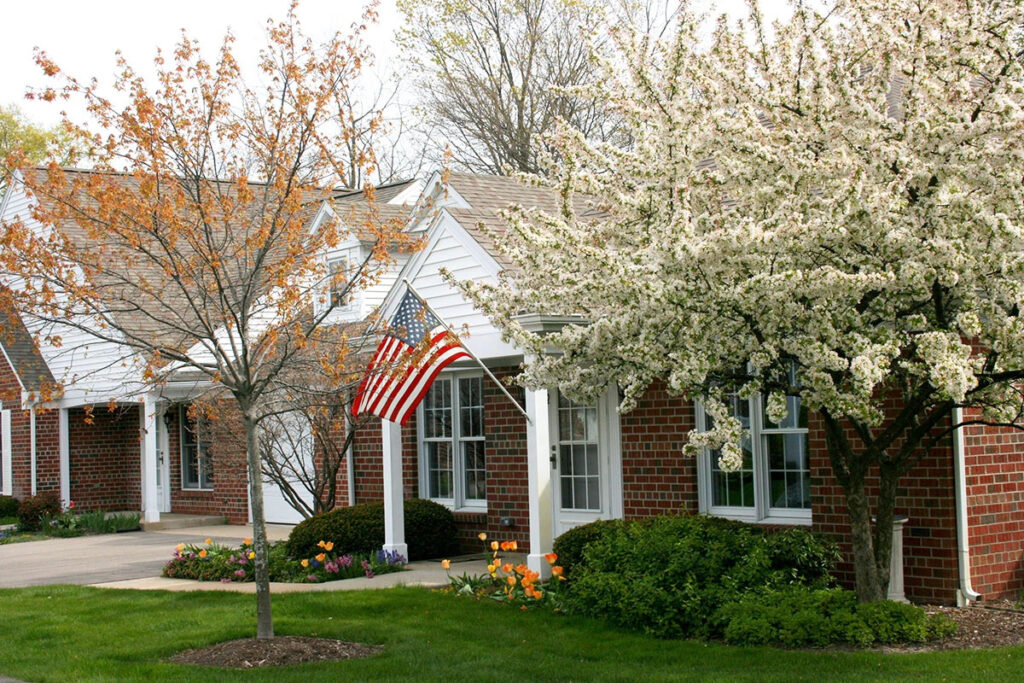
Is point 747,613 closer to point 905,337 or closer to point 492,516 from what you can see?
point 905,337

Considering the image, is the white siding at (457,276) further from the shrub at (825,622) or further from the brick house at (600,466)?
the shrub at (825,622)

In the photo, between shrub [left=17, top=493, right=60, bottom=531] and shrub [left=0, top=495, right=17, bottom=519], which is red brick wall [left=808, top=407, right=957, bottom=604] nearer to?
shrub [left=17, top=493, right=60, bottom=531]

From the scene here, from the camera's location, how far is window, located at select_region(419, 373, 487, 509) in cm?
1697

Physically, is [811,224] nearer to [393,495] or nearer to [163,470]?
[393,495]

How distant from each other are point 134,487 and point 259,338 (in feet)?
57.9

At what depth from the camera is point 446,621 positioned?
36.0ft

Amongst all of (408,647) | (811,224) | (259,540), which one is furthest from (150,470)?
(811,224)

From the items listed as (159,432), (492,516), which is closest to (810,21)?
(492,516)

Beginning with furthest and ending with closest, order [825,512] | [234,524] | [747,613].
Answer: [234,524] < [825,512] < [747,613]

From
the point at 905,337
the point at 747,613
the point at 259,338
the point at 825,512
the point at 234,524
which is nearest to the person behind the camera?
the point at 905,337

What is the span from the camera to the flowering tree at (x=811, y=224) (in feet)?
26.5

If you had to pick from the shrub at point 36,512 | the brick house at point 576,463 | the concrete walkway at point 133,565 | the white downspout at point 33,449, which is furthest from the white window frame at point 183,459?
the white downspout at point 33,449

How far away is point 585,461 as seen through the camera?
1512cm

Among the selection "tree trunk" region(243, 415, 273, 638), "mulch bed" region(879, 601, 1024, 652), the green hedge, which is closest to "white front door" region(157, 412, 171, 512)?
the green hedge
